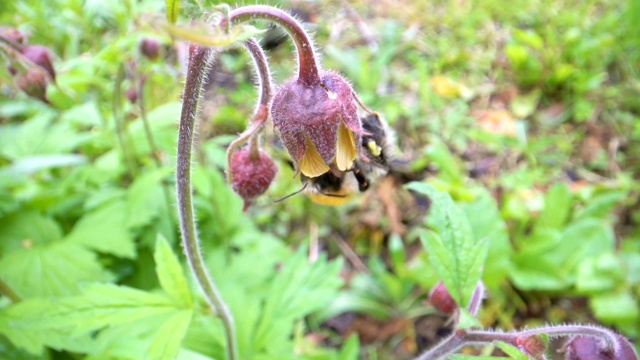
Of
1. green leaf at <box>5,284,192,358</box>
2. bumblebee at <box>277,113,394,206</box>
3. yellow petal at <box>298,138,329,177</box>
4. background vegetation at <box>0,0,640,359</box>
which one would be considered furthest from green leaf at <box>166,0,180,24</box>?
green leaf at <box>5,284,192,358</box>

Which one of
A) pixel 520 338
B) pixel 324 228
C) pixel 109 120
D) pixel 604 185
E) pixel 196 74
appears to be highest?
pixel 196 74

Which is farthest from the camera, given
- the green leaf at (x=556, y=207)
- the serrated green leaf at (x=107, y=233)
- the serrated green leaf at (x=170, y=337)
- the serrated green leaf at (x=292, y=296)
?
the green leaf at (x=556, y=207)

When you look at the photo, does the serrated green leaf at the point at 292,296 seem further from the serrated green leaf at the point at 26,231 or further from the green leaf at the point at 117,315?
the serrated green leaf at the point at 26,231

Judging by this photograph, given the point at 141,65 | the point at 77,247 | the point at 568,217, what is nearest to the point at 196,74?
the point at 77,247

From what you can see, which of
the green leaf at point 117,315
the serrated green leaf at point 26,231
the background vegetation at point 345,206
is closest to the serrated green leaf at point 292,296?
the background vegetation at point 345,206

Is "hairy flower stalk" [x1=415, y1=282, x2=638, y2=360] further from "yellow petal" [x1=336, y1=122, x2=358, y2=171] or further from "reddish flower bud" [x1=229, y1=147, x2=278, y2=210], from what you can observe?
"reddish flower bud" [x1=229, y1=147, x2=278, y2=210]

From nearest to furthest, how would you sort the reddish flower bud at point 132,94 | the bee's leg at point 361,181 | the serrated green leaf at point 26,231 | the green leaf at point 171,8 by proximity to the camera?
the green leaf at point 171,8 < the bee's leg at point 361,181 < the serrated green leaf at point 26,231 < the reddish flower bud at point 132,94

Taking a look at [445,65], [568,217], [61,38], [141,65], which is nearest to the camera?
[141,65]

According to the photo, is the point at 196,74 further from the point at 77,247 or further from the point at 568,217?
the point at 568,217
